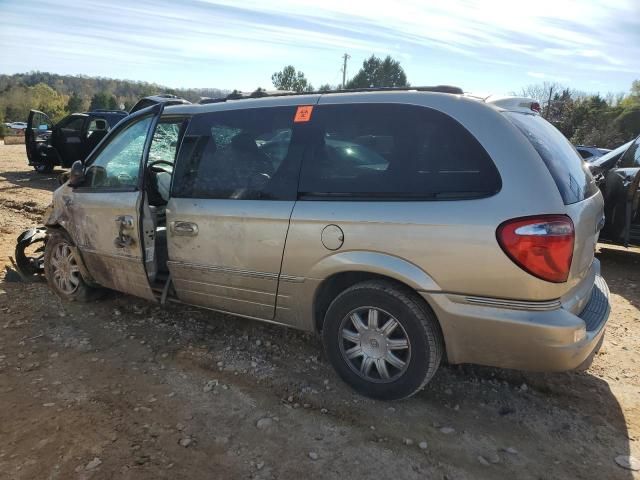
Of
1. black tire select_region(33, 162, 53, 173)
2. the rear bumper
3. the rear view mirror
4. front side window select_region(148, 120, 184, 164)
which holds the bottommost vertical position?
black tire select_region(33, 162, 53, 173)

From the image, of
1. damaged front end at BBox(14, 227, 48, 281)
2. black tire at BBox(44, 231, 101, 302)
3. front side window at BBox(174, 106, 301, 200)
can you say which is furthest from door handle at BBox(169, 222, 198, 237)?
damaged front end at BBox(14, 227, 48, 281)

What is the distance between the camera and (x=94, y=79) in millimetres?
132375

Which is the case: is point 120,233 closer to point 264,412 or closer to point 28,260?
point 264,412

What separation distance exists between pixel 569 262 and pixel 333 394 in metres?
1.66

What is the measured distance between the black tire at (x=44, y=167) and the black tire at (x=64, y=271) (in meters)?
Answer: 10.8

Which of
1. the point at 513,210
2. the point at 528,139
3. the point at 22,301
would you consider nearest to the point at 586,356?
the point at 513,210

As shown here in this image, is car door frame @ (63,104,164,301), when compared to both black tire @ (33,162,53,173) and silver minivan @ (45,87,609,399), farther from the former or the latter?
black tire @ (33,162,53,173)

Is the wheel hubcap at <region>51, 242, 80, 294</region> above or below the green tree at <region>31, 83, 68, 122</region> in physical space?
below

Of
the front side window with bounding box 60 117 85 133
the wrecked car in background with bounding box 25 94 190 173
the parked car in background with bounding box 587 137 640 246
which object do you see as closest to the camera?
the parked car in background with bounding box 587 137 640 246

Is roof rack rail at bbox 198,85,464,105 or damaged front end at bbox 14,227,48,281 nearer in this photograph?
roof rack rail at bbox 198,85,464,105

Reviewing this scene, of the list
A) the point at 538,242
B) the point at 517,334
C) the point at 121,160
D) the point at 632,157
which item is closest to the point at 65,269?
the point at 121,160

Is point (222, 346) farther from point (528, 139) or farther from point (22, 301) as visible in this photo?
point (528, 139)

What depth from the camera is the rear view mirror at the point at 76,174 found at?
423cm

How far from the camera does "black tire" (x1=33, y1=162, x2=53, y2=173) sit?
14000 mm
